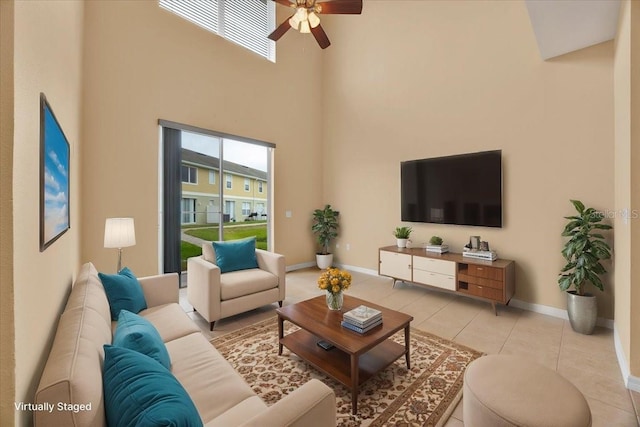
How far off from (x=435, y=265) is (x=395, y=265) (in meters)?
0.62

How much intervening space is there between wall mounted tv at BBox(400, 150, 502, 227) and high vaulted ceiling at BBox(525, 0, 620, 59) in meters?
1.22

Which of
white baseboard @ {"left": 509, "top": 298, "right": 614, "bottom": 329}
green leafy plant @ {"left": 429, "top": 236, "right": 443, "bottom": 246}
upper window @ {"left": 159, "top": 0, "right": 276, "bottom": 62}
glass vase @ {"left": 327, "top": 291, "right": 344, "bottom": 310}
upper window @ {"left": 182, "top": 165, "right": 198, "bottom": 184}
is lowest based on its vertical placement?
white baseboard @ {"left": 509, "top": 298, "right": 614, "bottom": 329}

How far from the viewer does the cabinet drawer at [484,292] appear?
10.4ft

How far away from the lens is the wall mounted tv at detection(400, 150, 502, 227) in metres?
3.56

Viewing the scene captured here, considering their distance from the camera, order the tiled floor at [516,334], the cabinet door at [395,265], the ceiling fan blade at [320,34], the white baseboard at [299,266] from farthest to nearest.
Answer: the white baseboard at [299,266] → the cabinet door at [395,265] → the ceiling fan blade at [320,34] → the tiled floor at [516,334]

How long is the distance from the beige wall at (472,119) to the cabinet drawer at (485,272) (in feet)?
1.65

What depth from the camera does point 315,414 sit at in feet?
3.36

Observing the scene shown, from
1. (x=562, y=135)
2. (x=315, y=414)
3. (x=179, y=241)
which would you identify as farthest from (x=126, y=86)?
(x=562, y=135)

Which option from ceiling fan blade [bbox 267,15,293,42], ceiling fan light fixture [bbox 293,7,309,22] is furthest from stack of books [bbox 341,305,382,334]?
ceiling fan blade [bbox 267,15,293,42]

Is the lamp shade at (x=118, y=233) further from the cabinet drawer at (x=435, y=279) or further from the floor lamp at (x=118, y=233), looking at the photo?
the cabinet drawer at (x=435, y=279)

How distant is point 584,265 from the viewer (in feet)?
8.86

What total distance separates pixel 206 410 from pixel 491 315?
3.22 meters

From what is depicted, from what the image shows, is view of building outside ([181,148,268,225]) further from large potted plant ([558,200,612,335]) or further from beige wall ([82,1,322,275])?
large potted plant ([558,200,612,335])

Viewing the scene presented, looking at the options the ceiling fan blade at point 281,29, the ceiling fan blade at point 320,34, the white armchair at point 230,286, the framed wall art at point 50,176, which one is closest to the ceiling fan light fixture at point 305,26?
the ceiling fan blade at point 320,34
